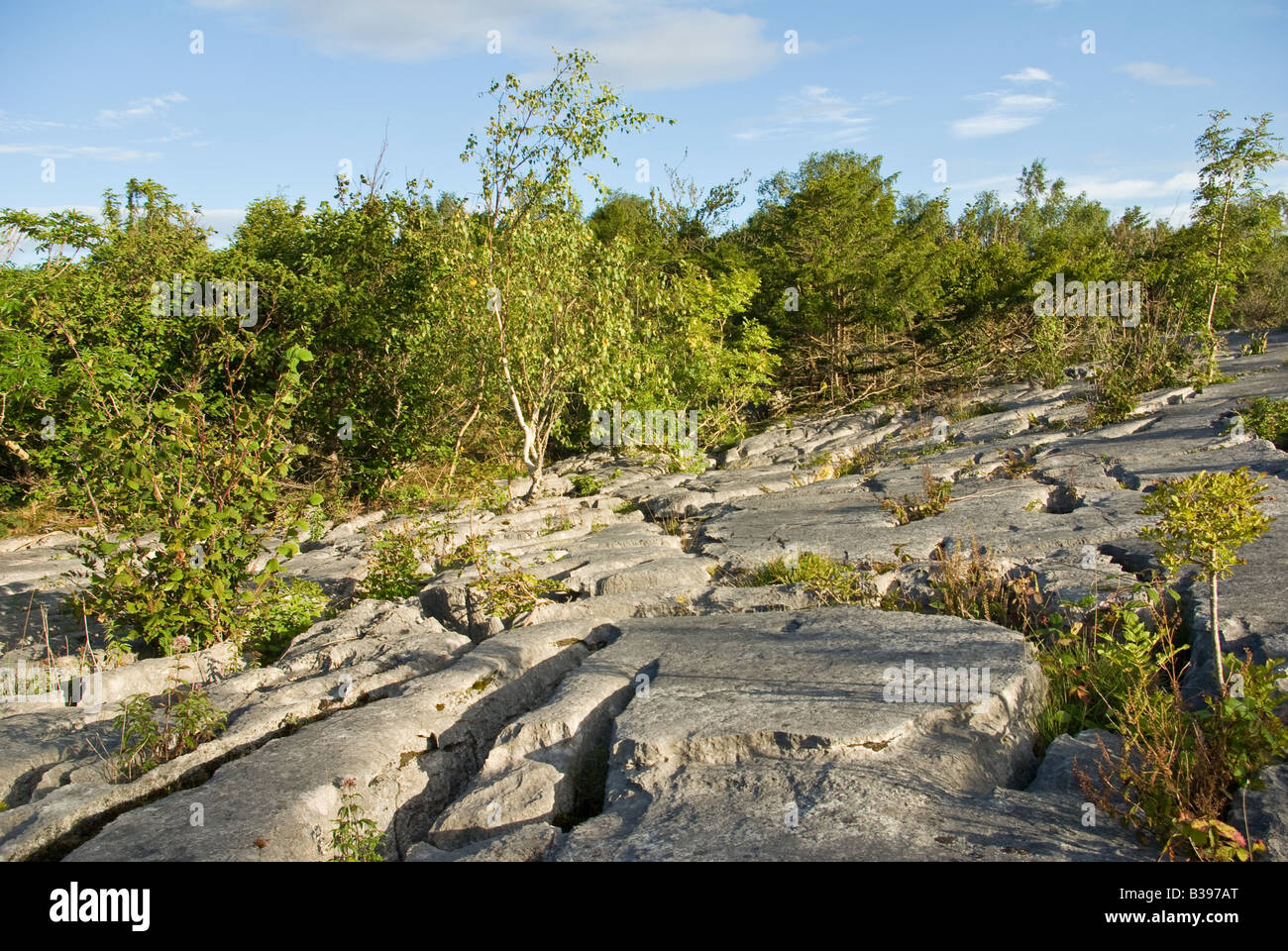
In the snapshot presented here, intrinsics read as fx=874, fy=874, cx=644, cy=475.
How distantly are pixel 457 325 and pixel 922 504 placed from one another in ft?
20.4

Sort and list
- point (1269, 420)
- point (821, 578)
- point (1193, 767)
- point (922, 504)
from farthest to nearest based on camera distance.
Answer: point (1269, 420)
point (922, 504)
point (821, 578)
point (1193, 767)

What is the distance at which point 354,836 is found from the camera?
3580 millimetres

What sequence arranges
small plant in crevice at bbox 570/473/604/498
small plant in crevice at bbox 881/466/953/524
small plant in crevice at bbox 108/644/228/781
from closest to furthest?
small plant in crevice at bbox 108/644/228/781 < small plant in crevice at bbox 881/466/953/524 < small plant in crevice at bbox 570/473/604/498

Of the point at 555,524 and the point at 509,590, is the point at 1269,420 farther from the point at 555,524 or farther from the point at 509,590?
the point at 509,590

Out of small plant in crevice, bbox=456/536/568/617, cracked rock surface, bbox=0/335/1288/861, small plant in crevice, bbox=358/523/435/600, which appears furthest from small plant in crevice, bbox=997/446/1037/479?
small plant in crevice, bbox=358/523/435/600

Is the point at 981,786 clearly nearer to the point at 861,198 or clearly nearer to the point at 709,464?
the point at 709,464

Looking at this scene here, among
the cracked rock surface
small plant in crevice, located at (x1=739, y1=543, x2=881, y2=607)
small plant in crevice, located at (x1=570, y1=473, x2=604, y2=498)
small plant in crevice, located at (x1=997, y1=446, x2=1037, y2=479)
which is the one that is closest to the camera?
the cracked rock surface

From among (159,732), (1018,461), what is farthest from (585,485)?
(159,732)

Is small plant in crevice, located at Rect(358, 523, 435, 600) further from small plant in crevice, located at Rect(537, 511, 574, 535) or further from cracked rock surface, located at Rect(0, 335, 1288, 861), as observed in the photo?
small plant in crevice, located at Rect(537, 511, 574, 535)

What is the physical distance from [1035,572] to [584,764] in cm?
372

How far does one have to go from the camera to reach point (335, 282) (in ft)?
40.2

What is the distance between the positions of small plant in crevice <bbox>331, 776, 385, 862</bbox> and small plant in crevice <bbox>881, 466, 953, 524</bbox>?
5892 mm

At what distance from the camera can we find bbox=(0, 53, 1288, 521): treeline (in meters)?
9.71

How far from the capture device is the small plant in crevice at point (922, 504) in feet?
27.7
